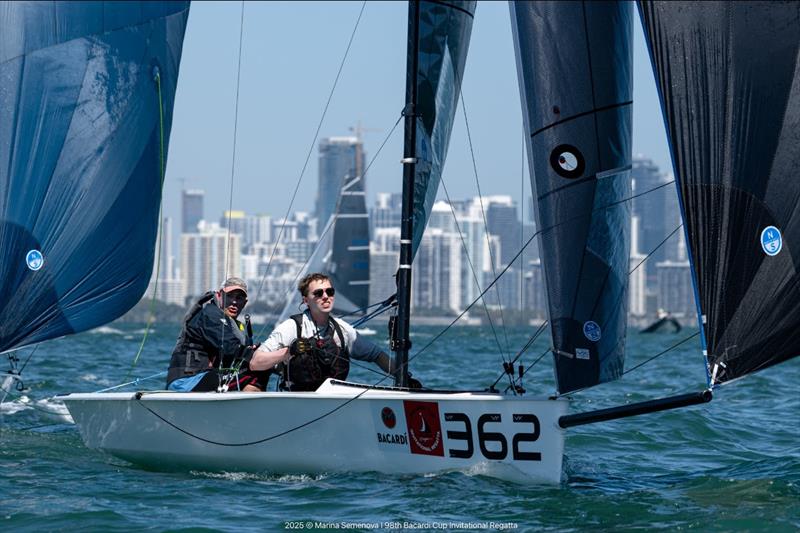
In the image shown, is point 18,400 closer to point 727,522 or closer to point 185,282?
point 727,522

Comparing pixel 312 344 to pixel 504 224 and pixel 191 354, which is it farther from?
pixel 504 224

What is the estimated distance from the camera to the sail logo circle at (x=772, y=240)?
5.84 meters

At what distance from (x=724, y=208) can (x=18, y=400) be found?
6.45 meters

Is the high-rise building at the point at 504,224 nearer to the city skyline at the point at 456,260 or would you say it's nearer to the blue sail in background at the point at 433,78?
the city skyline at the point at 456,260

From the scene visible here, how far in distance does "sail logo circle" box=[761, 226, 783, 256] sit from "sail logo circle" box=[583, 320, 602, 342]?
3.72ft

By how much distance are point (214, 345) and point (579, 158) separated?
2.66 m

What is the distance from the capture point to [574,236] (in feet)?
22.0

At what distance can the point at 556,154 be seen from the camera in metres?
6.68

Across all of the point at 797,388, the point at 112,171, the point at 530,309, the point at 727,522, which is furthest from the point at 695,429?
the point at 530,309

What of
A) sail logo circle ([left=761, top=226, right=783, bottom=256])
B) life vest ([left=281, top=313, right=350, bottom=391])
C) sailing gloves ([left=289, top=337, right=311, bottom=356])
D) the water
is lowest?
the water

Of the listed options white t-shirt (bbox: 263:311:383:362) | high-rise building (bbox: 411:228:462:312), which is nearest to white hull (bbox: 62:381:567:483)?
white t-shirt (bbox: 263:311:383:362)

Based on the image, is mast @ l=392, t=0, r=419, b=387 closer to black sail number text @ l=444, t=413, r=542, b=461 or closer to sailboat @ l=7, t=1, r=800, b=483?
sailboat @ l=7, t=1, r=800, b=483

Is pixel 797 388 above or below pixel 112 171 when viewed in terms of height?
below

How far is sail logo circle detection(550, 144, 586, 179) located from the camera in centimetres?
664
